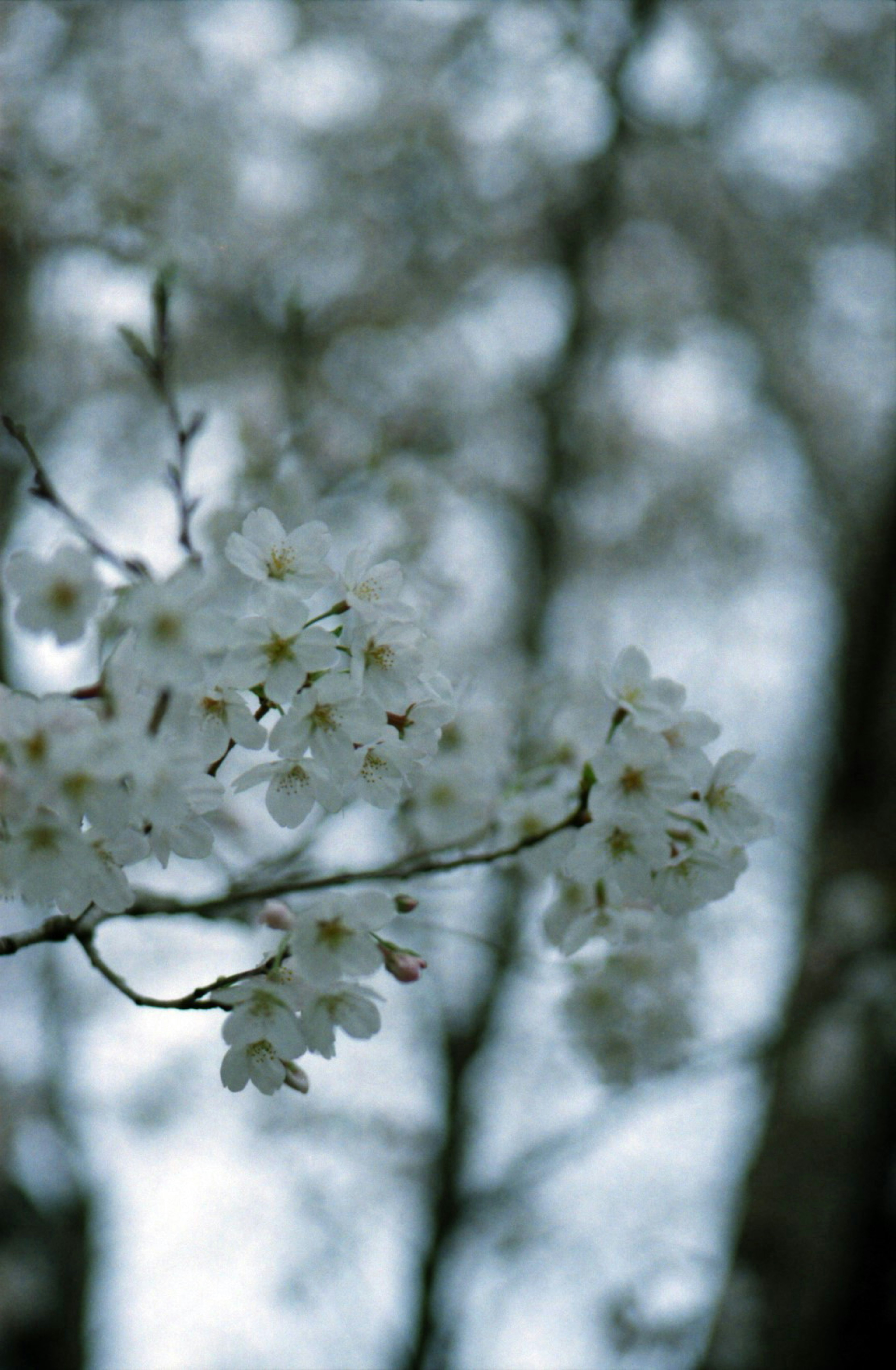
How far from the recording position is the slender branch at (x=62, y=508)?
3.91ft

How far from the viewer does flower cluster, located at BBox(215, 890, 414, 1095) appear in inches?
50.6

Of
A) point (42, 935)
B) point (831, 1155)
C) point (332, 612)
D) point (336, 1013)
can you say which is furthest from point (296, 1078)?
point (831, 1155)

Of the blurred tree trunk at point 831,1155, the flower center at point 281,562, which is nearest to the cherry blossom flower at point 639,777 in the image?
the flower center at point 281,562

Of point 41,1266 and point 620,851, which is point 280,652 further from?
point 41,1266

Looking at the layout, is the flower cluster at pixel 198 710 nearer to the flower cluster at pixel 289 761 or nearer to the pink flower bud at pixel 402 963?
the flower cluster at pixel 289 761

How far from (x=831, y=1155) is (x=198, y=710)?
352 centimetres

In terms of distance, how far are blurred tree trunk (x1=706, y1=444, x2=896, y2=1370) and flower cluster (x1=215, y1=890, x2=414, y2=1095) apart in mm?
2618

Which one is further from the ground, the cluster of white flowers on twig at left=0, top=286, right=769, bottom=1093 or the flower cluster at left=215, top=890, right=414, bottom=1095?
the cluster of white flowers on twig at left=0, top=286, right=769, bottom=1093

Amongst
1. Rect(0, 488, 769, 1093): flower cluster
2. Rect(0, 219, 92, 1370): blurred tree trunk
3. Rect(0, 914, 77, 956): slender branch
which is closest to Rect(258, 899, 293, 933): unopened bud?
Rect(0, 488, 769, 1093): flower cluster

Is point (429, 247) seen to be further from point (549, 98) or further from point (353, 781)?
point (353, 781)

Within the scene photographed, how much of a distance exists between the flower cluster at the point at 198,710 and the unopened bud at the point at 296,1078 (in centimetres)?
27

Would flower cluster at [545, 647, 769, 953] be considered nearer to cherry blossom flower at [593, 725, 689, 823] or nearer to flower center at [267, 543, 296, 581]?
cherry blossom flower at [593, 725, 689, 823]

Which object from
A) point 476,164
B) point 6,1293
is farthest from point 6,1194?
point 476,164

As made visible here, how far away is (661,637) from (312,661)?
5266 millimetres
